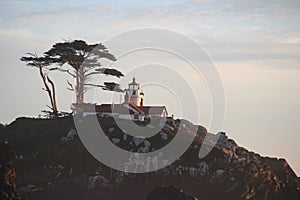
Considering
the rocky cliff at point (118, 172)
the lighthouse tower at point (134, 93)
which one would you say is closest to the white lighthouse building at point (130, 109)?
the lighthouse tower at point (134, 93)

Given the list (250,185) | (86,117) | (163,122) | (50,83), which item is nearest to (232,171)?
(250,185)

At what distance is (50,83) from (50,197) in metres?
30.0

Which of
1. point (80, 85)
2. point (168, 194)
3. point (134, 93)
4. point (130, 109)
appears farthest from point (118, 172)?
point (134, 93)

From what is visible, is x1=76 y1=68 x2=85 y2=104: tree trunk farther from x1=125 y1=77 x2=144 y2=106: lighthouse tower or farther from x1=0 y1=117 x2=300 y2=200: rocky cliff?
x1=0 y1=117 x2=300 y2=200: rocky cliff

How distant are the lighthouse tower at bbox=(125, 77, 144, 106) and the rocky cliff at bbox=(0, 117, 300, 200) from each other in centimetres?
1315

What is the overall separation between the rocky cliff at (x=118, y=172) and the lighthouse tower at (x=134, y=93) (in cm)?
1315

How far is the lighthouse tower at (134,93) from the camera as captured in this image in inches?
5344

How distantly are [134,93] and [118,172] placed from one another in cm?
2608

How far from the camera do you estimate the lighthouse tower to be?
135750 mm

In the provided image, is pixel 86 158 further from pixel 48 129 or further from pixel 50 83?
pixel 50 83

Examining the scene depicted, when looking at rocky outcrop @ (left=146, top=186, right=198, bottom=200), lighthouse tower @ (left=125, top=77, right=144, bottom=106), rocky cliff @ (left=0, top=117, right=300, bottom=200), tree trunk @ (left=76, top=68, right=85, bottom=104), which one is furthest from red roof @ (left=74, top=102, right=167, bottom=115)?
rocky outcrop @ (left=146, top=186, right=198, bottom=200)

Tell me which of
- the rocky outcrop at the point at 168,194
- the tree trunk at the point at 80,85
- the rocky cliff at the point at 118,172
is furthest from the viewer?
the tree trunk at the point at 80,85

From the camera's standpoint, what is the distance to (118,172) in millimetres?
112438

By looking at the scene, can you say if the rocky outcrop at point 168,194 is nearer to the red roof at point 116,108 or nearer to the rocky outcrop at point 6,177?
the rocky outcrop at point 6,177
